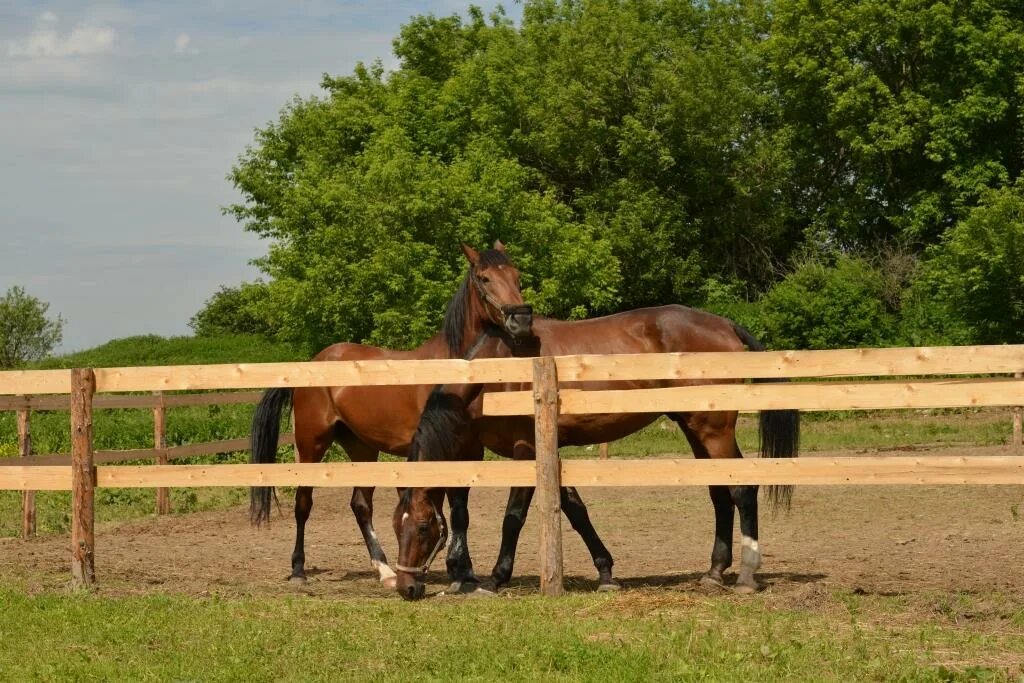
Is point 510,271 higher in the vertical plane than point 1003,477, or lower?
higher

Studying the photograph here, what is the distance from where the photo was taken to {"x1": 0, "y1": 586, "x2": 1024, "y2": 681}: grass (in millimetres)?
5500

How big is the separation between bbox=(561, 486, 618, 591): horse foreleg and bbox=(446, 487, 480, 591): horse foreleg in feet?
2.48

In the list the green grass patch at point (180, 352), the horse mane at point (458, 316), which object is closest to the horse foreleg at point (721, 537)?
the horse mane at point (458, 316)

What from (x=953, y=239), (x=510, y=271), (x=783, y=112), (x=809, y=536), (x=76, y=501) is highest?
(x=783, y=112)

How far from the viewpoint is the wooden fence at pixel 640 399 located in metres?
7.38

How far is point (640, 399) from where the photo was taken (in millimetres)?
7867

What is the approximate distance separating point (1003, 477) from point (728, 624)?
196cm

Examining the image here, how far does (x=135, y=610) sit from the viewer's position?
7207mm

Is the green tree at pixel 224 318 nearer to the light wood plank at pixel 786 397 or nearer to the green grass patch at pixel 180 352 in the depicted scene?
the green grass patch at pixel 180 352

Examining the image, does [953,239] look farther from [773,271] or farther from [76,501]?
[76,501]

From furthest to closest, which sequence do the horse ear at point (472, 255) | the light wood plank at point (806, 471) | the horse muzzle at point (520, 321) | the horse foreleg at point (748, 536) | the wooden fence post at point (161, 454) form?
1. the wooden fence post at point (161, 454)
2. the horse ear at point (472, 255)
3. the horse muzzle at point (520, 321)
4. the horse foreleg at point (748, 536)
5. the light wood plank at point (806, 471)

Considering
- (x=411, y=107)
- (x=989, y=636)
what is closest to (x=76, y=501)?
(x=989, y=636)

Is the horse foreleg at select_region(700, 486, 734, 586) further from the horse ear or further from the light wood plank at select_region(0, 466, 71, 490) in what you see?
the light wood plank at select_region(0, 466, 71, 490)

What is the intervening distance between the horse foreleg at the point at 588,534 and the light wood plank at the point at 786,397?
1038mm
